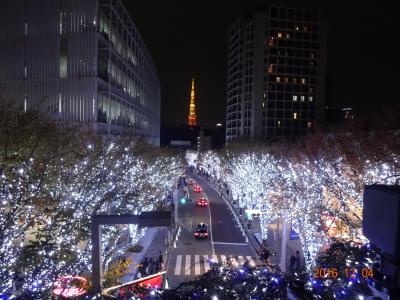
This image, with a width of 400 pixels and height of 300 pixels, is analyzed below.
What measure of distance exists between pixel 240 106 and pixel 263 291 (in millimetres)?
88488

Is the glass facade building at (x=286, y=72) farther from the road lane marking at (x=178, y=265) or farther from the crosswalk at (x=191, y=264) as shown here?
the road lane marking at (x=178, y=265)

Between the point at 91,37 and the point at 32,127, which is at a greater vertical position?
the point at 91,37

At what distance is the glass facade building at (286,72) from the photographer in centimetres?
8338

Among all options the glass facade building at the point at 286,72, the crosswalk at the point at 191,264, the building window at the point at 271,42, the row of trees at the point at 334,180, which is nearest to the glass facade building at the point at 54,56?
the crosswalk at the point at 191,264

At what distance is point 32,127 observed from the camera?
31.0 feet

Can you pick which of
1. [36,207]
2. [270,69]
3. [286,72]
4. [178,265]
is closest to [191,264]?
[178,265]

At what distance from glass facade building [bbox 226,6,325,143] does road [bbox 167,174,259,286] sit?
151 ft

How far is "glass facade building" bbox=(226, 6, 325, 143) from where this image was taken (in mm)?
83375

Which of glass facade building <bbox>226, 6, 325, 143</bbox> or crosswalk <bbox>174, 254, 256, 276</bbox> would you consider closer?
crosswalk <bbox>174, 254, 256, 276</bbox>

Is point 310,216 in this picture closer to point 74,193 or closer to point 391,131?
point 391,131

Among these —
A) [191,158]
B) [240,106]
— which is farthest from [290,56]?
[191,158]

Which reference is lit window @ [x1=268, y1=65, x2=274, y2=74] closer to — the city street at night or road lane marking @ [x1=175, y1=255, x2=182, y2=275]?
the city street at night

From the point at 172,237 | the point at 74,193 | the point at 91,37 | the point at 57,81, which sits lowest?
the point at 172,237
